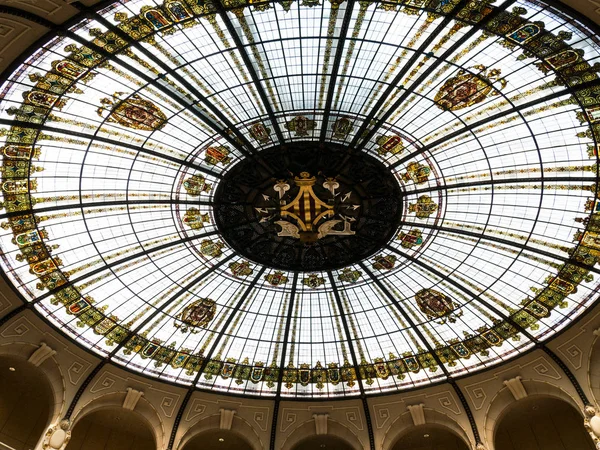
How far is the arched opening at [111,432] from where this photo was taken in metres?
24.2

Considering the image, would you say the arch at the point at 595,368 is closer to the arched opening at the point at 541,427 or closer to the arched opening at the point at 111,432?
the arched opening at the point at 541,427

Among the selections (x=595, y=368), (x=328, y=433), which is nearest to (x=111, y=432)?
(x=328, y=433)

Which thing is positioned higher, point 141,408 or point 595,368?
point 595,368

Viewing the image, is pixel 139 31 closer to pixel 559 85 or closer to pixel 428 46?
pixel 428 46

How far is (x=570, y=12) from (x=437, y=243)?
437 inches

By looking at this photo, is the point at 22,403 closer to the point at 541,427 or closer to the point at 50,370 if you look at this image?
the point at 50,370

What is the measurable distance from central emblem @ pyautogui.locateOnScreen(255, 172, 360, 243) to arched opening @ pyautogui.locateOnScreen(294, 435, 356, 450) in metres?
10.7

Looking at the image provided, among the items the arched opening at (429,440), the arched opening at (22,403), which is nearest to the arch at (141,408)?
the arched opening at (22,403)

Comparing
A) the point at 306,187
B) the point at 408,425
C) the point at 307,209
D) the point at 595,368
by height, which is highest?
the point at 306,187

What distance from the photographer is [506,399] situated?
22969mm

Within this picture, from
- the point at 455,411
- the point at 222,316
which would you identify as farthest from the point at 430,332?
the point at 222,316

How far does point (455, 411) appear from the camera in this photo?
23406 millimetres

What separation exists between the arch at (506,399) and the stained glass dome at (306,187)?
1658mm

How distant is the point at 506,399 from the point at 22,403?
23498 mm
